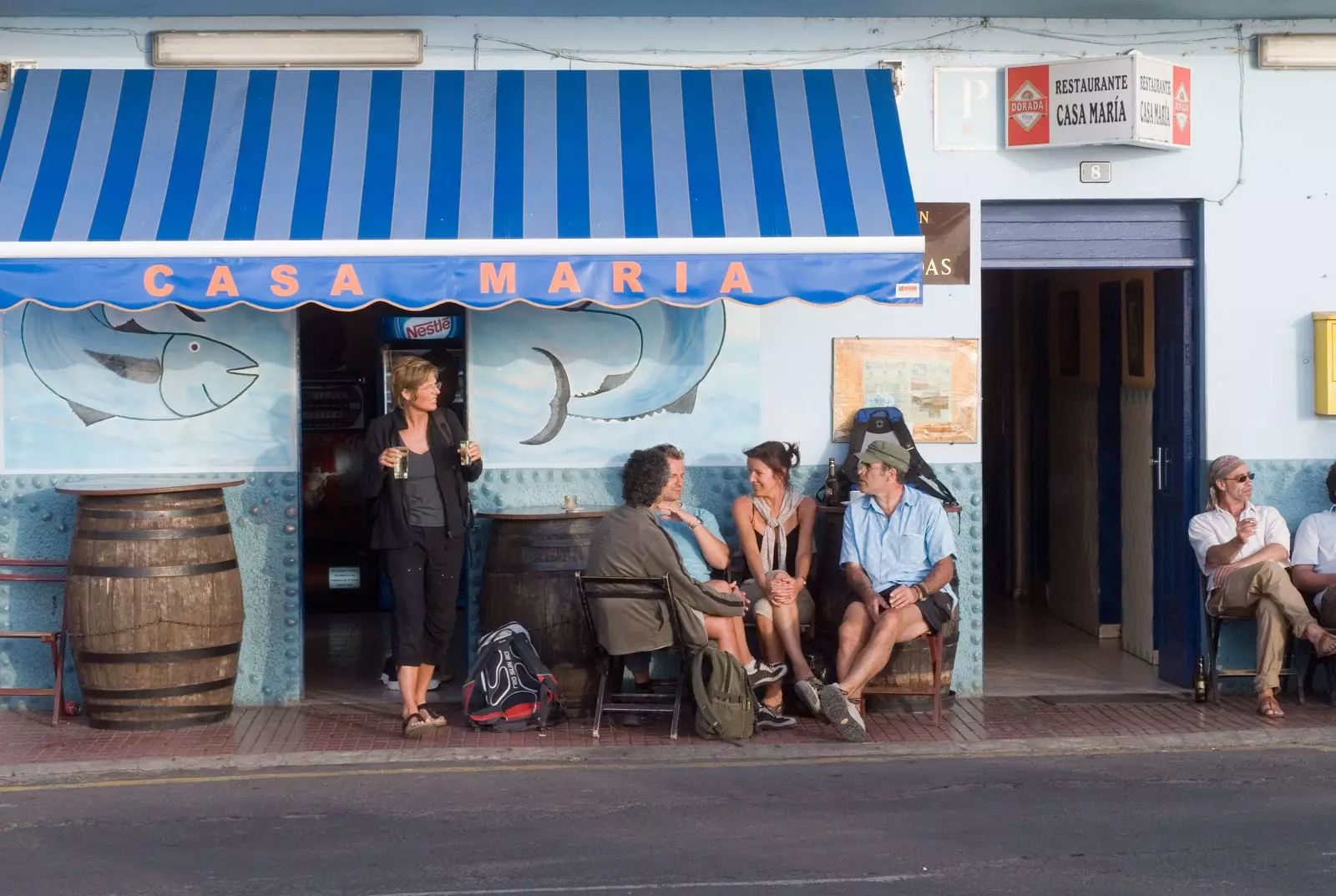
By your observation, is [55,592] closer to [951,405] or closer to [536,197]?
[536,197]

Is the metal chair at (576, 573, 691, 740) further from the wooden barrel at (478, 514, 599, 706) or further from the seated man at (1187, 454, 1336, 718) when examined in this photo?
the seated man at (1187, 454, 1336, 718)

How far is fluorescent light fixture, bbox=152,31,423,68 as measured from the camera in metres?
8.34

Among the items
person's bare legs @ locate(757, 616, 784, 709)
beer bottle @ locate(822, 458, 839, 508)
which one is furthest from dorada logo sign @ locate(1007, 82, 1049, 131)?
person's bare legs @ locate(757, 616, 784, 709)

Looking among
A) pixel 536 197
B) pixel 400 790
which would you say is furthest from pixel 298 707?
pixel 536 197

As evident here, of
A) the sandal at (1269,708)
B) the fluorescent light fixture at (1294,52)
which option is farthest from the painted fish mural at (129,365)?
the fluorescent light fixture at (1294,52)

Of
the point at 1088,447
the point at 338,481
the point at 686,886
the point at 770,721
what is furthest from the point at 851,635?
the point at 338,481

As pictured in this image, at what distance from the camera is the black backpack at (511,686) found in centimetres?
769

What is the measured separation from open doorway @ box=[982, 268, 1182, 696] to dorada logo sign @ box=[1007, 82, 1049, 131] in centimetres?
121

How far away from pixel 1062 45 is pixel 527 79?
289cm

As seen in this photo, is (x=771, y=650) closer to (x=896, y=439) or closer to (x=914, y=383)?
(x=896, y=439)

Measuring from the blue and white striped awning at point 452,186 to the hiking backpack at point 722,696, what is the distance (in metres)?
1.70

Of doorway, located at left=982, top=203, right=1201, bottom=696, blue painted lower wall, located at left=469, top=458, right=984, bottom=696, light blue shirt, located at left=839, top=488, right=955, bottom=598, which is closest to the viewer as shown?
light blue shirt, located at left=839, top=488, right=955, bottom=598

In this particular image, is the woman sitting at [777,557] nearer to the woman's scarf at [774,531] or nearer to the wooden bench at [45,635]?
the woman's scarf at [774,531]

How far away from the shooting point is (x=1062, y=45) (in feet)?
28.5
